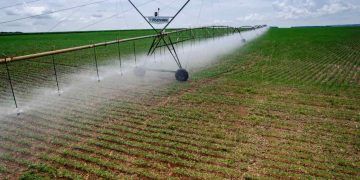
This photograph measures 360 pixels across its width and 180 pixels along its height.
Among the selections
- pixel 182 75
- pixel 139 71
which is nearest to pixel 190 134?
pixel 182 75

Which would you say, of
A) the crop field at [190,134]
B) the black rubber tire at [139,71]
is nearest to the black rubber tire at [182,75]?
the crop field at [190,134]

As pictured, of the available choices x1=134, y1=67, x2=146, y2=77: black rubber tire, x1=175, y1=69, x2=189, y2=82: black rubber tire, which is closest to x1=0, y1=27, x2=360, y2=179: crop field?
x1=175, y1=69, x2=189, y2=82: black rubber tire

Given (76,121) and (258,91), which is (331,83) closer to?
(258,91)

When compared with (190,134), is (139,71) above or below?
above

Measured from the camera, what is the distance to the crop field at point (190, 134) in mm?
7582

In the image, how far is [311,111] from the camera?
12266 mm

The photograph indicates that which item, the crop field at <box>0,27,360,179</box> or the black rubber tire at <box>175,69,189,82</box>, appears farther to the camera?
the black rubber tire at <box>175,69,189,82</box>

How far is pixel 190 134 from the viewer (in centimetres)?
982

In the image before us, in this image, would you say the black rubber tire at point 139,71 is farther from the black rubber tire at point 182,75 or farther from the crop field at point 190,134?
the crop field at point 190,134

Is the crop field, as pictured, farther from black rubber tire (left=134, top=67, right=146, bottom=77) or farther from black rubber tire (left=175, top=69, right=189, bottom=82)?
black rubber tire (left=134, top=67, right=146, bottom=77)

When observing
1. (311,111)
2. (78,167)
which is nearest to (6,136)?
(78,167)

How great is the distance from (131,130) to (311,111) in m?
7.82

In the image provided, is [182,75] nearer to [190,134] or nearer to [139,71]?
[139,71]

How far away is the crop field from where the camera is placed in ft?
24.9
